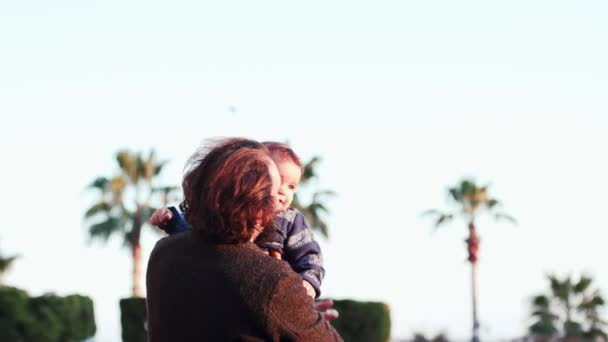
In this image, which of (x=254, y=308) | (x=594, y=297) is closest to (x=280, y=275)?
(x=254, y=308)

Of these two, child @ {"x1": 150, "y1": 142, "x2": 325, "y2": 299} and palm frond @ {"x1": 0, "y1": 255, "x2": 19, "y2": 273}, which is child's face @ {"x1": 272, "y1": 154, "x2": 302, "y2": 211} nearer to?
child @ {"x1": 150, "y1": 142, "x2": 325, "y2": 299}

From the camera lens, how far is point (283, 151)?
13.8ft

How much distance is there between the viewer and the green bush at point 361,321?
29.0 metres

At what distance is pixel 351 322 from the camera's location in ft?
95.3

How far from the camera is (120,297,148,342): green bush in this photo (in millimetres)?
29906

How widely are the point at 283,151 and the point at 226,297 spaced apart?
4.92ft

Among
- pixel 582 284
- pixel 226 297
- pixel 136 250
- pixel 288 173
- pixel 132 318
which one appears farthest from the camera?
pixel 582 284

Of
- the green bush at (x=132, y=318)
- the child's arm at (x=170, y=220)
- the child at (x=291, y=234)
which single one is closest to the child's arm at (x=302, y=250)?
the child at (x=291, y=234)

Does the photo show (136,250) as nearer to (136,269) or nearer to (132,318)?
(136,269)

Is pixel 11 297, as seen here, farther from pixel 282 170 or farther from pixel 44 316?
pixel 282 170

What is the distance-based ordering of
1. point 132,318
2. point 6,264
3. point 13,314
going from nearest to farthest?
point 13,314, point 132,318, point 6,264

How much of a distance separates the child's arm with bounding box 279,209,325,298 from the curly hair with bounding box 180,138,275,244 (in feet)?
3.46

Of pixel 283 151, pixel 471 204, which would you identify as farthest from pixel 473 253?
pixel 283 151

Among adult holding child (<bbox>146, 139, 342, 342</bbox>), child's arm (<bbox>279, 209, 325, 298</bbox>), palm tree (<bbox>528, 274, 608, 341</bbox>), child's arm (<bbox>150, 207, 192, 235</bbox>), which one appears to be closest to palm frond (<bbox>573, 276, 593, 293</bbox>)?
palm tree (<bbox>528, 274, 608, 341</bbox>)
